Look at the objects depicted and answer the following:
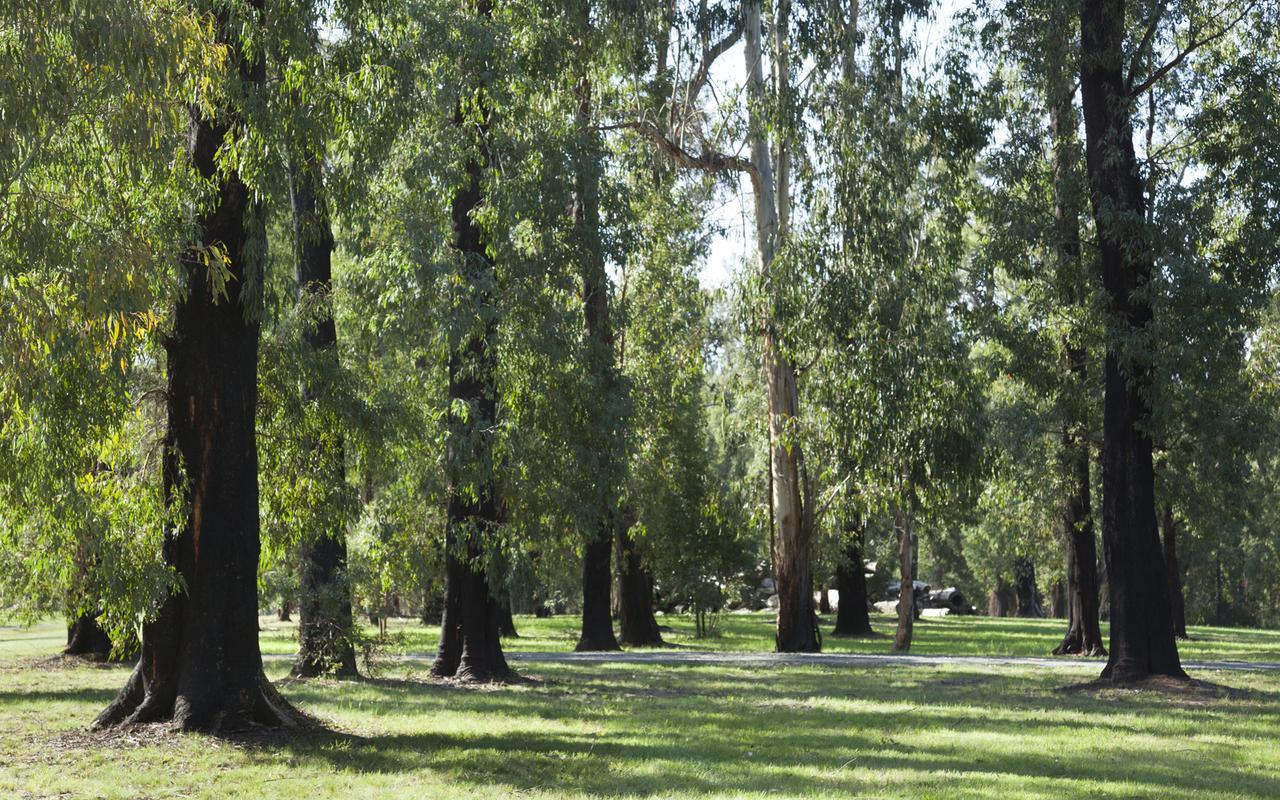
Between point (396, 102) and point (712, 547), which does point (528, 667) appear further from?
point (396, 102)

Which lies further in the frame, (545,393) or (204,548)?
(545,393)

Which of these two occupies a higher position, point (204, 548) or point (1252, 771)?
point (204, 548)

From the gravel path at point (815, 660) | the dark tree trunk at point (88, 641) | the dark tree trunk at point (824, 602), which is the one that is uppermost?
the dark tree trunk at point (824, 602)

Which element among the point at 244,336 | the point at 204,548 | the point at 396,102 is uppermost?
the point at 396,102

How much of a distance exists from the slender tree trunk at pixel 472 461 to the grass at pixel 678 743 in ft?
3.08

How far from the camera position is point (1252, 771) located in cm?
1099

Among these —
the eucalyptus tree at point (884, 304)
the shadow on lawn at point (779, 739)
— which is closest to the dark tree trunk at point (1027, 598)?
the eucalyptus tree at point (884, 304)

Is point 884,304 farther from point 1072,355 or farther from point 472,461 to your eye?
point 472,461

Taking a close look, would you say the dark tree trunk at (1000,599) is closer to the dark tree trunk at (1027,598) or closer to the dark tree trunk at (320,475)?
the dark tree trunk at (1027,598)

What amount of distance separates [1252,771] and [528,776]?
6043 millimetres

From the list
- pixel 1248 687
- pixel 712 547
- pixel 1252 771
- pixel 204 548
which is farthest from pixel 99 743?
pixel 712 547

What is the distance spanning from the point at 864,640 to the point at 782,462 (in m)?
8.98

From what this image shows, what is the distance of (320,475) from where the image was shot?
1377 centimetres

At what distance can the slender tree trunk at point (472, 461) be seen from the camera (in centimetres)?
1744
